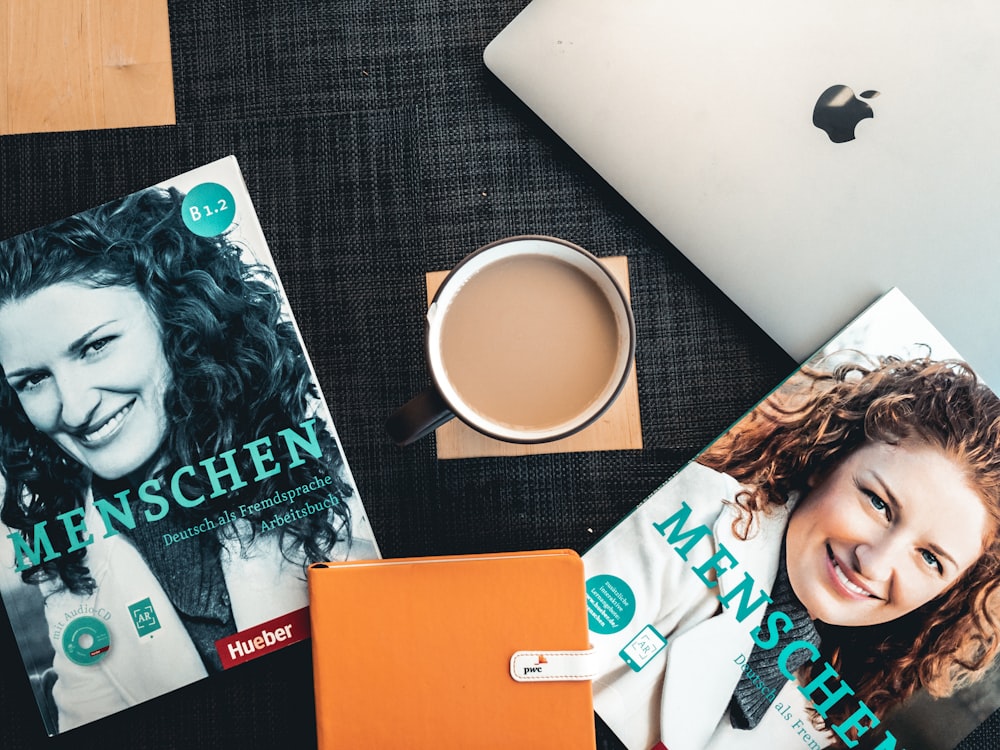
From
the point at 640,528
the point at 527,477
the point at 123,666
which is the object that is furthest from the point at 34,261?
the point at 640,528

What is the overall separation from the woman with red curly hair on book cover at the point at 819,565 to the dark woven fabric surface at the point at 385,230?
1.4 inches

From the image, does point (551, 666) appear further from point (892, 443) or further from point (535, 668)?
point (892, 443)

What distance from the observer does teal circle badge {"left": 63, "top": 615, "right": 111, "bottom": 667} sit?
623 millimetres

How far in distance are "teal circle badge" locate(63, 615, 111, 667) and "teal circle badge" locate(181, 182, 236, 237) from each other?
0.34 metres

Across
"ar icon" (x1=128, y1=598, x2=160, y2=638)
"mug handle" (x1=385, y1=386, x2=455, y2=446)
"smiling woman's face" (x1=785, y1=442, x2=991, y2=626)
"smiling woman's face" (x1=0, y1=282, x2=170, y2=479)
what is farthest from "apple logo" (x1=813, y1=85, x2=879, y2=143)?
"ar icon" (x1=128, y1=598, x2=160, y2=638)

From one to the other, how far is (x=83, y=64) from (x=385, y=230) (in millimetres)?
308

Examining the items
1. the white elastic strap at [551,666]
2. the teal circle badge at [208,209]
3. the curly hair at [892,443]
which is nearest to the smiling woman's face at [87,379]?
the teal circle badge at [208,209]

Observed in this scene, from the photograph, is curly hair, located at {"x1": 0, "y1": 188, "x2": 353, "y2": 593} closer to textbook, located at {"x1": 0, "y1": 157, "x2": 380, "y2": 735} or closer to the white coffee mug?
textbook, located at {"x1": 0, "y1": 157, "x2": 380, "y2": 735}

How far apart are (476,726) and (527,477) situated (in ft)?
0.66

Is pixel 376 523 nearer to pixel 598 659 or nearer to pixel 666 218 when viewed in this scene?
pixel 598 659

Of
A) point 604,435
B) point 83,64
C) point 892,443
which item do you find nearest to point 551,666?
point 604,435

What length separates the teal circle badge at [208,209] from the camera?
64 cm

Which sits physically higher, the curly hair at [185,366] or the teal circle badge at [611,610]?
the curly hair at [185,366]

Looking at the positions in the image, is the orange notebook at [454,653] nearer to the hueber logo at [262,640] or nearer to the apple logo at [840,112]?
the hueber logo at [262,640]
